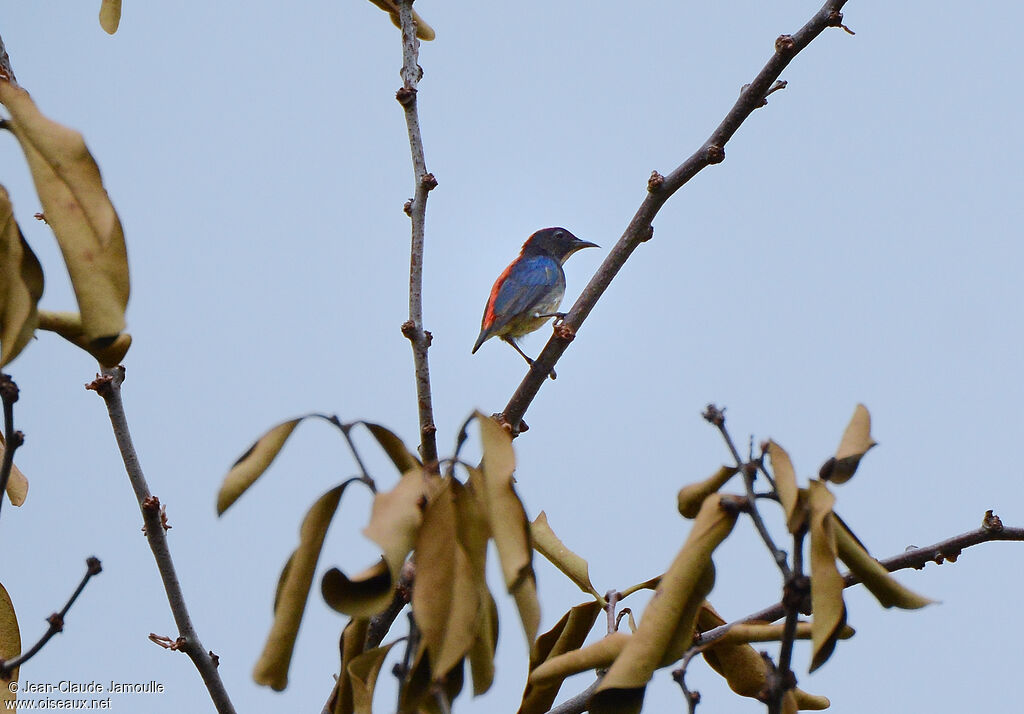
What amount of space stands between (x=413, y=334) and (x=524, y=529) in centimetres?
129

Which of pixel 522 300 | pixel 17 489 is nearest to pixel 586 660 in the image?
pixel 17 489

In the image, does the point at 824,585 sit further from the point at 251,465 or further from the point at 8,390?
the point at 8,390

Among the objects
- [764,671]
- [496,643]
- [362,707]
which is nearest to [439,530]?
[496,643]

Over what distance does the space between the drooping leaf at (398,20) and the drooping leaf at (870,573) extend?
2.26 metres

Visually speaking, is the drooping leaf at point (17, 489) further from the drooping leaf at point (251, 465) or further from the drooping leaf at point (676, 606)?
the drooping leaf at point (676, 606)

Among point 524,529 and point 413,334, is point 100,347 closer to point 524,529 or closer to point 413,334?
point 524,529

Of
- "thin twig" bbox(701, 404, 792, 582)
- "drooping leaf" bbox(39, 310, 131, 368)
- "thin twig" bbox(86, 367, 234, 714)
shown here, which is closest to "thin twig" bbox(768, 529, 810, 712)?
"thin twig" bbox(701, 404, 792, 582)

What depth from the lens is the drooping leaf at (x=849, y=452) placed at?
1719 millimetres

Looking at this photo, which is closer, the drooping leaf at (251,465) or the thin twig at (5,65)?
the drooping leaf at (251,465)

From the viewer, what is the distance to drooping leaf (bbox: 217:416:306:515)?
1.78 metres

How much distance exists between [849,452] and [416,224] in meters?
1.54

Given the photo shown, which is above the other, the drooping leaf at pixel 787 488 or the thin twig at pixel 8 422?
the thin twig at pixel 8 422

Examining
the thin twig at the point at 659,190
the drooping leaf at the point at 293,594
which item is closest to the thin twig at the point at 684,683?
the drooping leaf at the point at 293,594

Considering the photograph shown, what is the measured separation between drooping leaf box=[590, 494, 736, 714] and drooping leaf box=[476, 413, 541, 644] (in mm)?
179
